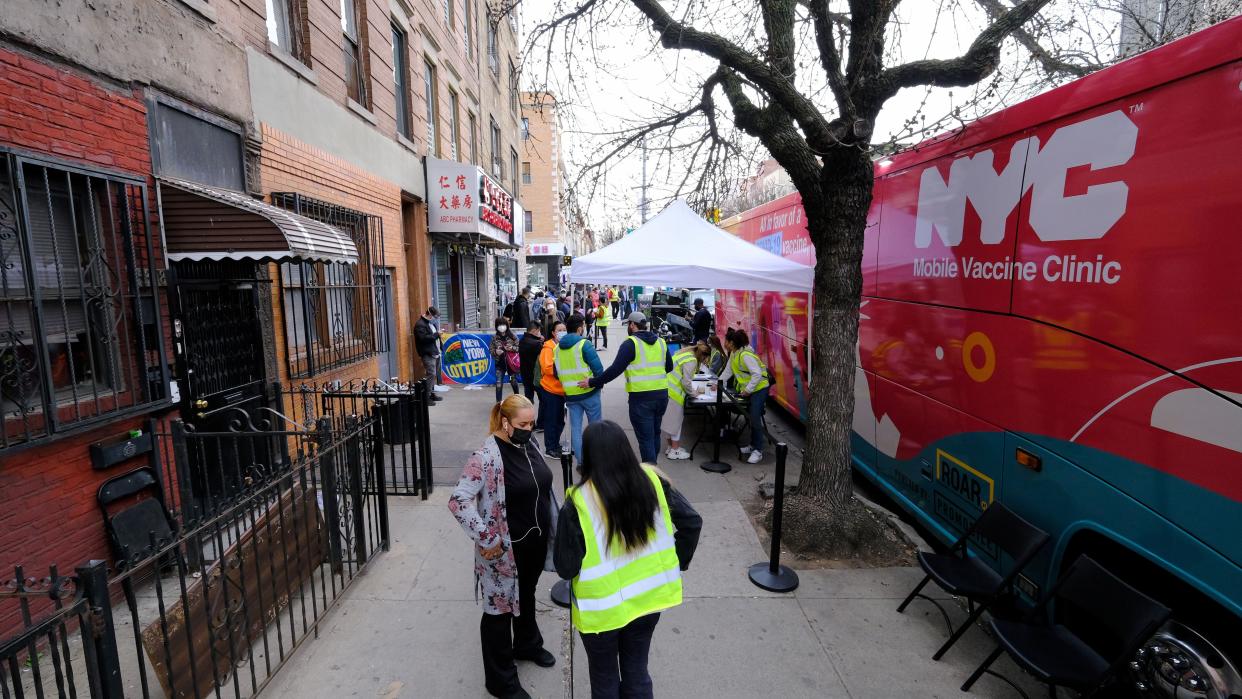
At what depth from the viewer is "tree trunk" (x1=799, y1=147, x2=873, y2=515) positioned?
15.7 ft

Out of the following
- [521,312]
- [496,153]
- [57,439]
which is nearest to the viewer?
[57,439]

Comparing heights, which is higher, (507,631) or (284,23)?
(284,23)

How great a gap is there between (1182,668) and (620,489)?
9.08 feet

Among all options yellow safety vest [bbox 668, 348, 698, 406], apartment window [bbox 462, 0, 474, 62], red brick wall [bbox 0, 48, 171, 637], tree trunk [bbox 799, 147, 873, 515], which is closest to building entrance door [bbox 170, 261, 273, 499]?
red brick wall [bbox 0, 48, 171, 637]

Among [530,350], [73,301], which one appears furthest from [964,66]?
[73,301]

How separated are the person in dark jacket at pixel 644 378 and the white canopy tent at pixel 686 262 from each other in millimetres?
733

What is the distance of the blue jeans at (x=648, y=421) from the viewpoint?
6.50m

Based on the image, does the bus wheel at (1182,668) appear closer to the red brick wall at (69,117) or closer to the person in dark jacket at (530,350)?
the person in dark jacket at (530,350)

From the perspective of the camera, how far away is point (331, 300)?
7.72 m

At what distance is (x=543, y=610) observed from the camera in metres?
4.18

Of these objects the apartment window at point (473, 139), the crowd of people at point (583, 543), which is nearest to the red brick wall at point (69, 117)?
the crowd of people at point (583, 543)

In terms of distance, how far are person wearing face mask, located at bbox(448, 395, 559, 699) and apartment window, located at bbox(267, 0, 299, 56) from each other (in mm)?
6196

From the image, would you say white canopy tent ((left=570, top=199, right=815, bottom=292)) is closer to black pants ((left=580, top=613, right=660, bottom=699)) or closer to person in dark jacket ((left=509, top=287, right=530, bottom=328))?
black pants ((left=580, top=613, right=660, bottom=699))

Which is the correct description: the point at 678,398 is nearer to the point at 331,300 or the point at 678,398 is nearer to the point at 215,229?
the point at 331,300
